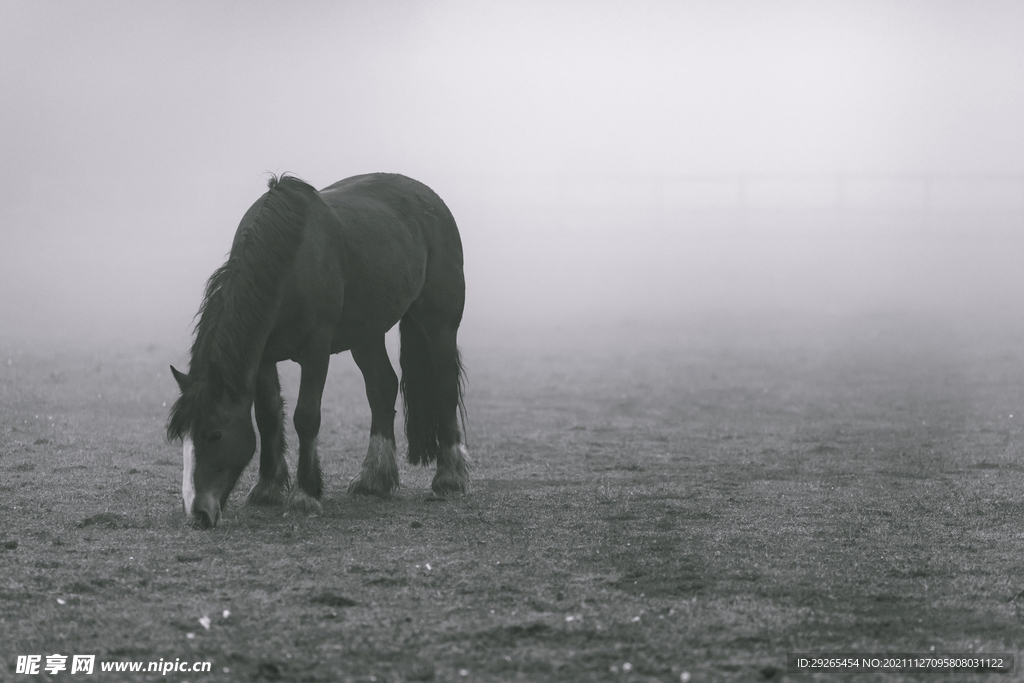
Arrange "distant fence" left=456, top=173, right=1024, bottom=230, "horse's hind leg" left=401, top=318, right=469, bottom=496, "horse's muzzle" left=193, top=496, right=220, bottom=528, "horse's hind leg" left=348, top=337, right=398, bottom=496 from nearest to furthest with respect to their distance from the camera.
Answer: "horse's muzzle" left=193, top=496, right=220, bottom=528
"horse's hind leg" left=348, top=337, right=398, bottom=496
"horse's hind leg" left=401, top=318, right=469, bottom=496
"distant fence" left=456, top=173, right=1024, bottom=230

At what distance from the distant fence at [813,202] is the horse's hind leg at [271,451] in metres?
37.6

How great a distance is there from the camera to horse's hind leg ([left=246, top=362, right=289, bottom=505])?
6.13 meters

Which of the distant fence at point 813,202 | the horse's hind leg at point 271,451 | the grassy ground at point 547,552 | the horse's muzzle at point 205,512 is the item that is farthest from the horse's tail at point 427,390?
the distant fence at point 813,202

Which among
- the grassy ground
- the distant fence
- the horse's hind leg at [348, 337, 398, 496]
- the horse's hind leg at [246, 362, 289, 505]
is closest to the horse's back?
the horse's hind leg at [348, 337, 398, 496]

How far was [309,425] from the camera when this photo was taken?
5941mm

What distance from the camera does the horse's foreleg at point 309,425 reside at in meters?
5.87

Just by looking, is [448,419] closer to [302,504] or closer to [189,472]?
[302,504]

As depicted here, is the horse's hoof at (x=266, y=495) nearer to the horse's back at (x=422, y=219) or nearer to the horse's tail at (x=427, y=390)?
the horse's tail at (x=427, y=390)

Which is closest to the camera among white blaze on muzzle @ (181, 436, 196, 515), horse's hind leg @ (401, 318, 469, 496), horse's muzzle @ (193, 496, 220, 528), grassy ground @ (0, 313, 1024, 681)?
grassy ground @ (0, 313, 1024, 681)

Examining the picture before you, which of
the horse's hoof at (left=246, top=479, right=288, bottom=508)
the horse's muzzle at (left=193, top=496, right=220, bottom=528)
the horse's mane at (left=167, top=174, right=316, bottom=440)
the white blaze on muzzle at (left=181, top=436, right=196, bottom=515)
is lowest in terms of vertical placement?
the horse's hoof at (left=246, top=479, right=288, bottom=508)

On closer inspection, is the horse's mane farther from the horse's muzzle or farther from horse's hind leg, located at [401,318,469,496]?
horse's hind leg, located at [401,318,469,496]

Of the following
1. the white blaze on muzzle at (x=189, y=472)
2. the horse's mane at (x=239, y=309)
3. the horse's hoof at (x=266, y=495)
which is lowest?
the horse's hoof at (x=266, y=495)

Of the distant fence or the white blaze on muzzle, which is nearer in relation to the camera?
the white blaze on muzzle

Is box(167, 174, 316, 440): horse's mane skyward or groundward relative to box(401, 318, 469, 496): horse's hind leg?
skyward
